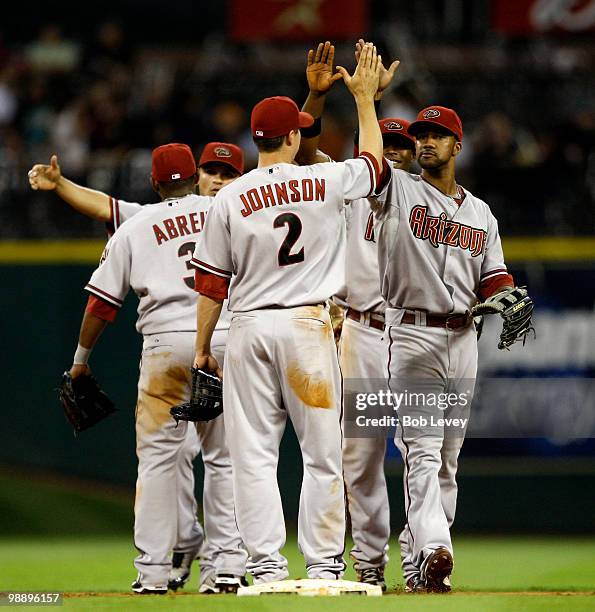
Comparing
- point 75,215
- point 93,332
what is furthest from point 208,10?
point 93,332

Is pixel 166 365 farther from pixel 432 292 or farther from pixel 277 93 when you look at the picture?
pixel 277 93

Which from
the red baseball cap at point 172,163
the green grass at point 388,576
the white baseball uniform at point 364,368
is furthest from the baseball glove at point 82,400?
the white baseball uniform at point 364,368

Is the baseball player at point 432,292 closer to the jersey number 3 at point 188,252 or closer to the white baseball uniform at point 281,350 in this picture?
the white baseball uniform at point 281,350

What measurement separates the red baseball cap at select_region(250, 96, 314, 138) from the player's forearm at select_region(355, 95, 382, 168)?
1.05 feet

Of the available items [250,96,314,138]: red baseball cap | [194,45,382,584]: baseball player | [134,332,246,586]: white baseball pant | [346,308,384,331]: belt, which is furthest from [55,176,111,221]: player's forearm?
[250,96,314,138]: red baseball cap

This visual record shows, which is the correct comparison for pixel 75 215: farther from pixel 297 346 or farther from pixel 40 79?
pixel 297 346

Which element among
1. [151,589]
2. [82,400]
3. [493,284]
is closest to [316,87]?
[493,284]

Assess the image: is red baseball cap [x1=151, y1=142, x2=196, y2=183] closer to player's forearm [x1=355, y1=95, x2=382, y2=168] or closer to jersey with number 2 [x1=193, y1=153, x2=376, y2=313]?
jersey with number 2 [x1=193, y1=153, x2=376, y2=313]

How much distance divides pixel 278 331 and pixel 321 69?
51.3 inches

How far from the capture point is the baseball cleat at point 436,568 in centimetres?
613

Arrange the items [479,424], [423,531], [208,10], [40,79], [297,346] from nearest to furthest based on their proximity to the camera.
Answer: [297,346] < [423,531] < [479,424] < [40,79] < [208,10]

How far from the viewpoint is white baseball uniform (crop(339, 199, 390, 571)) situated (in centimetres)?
680

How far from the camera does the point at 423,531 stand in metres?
6.25

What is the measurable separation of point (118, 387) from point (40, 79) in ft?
13.0
